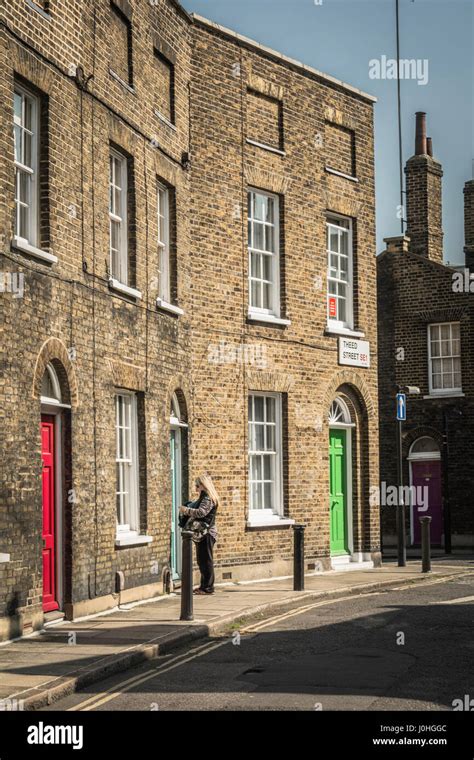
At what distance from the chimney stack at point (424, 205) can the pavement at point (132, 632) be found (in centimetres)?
1533

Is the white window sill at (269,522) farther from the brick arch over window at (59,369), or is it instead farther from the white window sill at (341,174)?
the white window sill at (341,174)

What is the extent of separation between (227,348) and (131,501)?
4.06 meters

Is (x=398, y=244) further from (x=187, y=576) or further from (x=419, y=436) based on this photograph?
(x=187, y=576)

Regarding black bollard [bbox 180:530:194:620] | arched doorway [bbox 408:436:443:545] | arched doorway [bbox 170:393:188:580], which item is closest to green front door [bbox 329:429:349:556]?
arched doorway [bbox 170:393:188:580]

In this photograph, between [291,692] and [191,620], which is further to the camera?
[191,620]

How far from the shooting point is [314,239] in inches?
888

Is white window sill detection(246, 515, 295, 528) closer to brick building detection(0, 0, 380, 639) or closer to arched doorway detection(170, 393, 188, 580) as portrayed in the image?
brick building detection(0, 0, 380, 639)

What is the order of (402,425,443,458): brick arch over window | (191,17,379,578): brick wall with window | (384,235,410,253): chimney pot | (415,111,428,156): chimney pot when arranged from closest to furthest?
(191,17,379,578): brick wall with window
(402,425,443,458): brick arch over window
(384,235,410,253): chimney pot
(415,111,428,156): chimney pot

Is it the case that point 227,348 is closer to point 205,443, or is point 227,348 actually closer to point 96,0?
point 205,443

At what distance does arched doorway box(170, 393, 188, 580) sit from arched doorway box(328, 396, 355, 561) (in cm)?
456

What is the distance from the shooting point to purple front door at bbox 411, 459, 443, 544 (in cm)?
3266

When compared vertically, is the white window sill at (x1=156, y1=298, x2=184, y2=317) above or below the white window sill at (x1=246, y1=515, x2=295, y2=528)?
above

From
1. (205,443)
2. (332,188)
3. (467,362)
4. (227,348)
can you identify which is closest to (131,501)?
(205,443)

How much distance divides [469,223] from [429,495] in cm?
820
